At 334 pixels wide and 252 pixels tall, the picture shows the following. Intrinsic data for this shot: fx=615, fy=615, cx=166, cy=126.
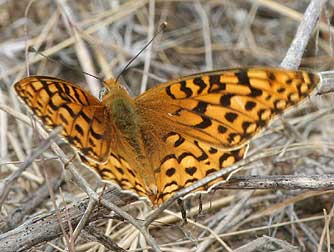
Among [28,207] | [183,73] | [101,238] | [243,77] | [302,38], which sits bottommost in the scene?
[101,238]

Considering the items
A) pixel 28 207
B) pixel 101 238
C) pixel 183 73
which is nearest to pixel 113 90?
pixel 101 238

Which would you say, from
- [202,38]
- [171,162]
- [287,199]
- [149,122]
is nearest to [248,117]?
[171,162]

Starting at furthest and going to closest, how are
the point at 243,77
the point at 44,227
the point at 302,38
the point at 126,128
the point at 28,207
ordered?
1. the point at 28,207
2. the point at 302,38
3. the point at 126,128
4. the point at 44,227
5. the point at 243,77

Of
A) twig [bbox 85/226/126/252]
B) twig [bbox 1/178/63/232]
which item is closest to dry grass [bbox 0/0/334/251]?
twig [bbox 1/178/63/232]

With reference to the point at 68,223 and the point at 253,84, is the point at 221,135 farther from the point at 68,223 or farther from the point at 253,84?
the point at 68,223

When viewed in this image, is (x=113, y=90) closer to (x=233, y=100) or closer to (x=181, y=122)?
(x=181, y=122)

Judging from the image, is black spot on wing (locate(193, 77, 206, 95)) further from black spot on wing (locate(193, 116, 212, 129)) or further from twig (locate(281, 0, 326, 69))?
twig (locate(281, 0, 326, 69))

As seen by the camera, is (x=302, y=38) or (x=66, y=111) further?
(x=302, y=38)
